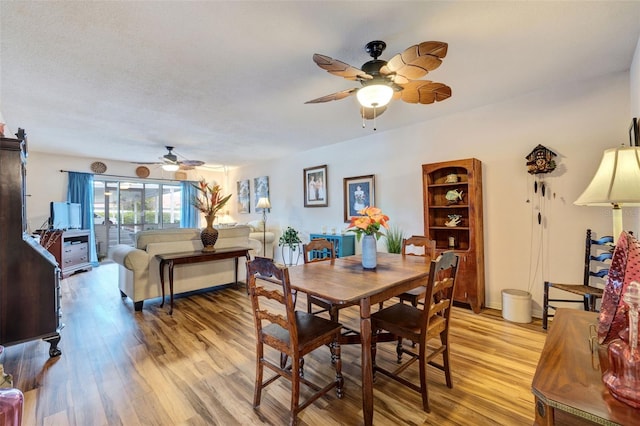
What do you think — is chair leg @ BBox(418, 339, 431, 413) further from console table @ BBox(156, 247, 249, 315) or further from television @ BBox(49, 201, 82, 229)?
television @ BBox(49, 201, 82, 229)

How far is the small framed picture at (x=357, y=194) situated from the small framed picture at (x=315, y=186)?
0.55m

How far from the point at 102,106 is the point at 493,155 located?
185 inches

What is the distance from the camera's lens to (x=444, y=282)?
1821 millimetres

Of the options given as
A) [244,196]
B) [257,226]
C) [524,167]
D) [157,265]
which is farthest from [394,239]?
[244,196]

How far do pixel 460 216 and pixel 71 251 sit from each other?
698cm

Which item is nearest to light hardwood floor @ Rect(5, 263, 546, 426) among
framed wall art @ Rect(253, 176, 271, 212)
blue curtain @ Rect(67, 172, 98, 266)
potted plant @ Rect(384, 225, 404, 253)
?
potted plant @ Rect(384, 225, 404, 253)

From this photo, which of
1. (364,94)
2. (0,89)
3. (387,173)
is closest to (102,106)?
(0,89)

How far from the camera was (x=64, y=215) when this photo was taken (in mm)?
5625

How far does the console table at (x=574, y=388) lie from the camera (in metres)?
0.64

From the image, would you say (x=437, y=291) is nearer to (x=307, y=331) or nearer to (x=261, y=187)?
(x=307, y=331)

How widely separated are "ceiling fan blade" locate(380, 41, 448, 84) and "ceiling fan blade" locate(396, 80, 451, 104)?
188 millimetres

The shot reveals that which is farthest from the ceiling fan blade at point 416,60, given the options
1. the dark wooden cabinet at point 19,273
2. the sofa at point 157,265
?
the sofa at point 157,265

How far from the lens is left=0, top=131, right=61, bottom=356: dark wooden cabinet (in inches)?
84.7

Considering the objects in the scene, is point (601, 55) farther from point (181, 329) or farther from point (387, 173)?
point (181, 329)
